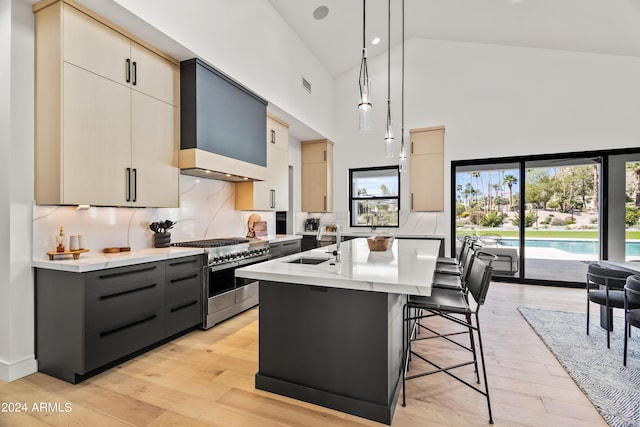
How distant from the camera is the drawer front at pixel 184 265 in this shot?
2.83m

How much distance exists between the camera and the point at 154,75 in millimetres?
2941

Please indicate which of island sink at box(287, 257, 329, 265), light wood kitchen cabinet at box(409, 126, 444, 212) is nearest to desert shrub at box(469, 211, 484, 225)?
light wood kitchen cabinet at box(409, 126, 444, 212)

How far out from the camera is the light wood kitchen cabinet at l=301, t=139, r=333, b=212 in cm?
612

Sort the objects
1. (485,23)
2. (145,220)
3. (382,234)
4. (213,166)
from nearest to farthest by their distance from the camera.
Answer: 1. (145,220)
2. (213,166)
3. (485,23)
4. (382,234)

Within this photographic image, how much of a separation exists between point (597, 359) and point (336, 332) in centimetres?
233

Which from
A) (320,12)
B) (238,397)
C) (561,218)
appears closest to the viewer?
(238,397)

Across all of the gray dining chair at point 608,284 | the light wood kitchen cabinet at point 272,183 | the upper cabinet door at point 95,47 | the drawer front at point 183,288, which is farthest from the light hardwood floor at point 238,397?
the upper cabinet door at point 95,47

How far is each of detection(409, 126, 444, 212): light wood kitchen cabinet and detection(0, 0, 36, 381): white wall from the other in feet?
16.7

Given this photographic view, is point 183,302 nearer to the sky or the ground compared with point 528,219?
nearer to the ground

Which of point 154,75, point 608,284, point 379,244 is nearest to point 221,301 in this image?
point 379,244

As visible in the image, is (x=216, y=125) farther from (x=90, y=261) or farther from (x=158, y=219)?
(x=90, y=261)

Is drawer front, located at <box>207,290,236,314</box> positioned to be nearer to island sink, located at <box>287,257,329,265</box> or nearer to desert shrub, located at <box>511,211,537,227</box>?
island sink, located at <box>287,257,329,265</box>

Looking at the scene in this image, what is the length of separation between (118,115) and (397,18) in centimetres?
442

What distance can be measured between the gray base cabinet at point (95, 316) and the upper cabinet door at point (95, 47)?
160 centimetres
